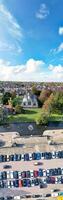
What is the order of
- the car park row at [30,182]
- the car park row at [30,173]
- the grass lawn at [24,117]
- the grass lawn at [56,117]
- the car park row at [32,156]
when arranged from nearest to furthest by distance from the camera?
the car park row at [30,182]
the car park row at [30,173]
the car park row at [32,156]
the grass lawn at [24,117]
the grass lawn at [56,117]

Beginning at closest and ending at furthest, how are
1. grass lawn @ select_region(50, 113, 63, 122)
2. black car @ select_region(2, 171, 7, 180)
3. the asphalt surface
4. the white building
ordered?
the asphalt surface → black car @ select_region(2, 171, 7, 180) → grass lawn @ select_region(50, 113, 63, 122) → the white building

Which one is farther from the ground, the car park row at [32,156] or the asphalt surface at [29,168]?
the car park row at [32,156]

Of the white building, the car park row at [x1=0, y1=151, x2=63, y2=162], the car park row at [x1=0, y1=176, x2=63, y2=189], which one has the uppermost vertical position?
the white building

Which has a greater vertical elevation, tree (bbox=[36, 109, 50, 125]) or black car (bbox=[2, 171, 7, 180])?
tree (bbox=[36, 109, 50, 125])

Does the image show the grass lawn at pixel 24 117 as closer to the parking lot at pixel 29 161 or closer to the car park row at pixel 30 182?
the parking lot at pixel 29 161

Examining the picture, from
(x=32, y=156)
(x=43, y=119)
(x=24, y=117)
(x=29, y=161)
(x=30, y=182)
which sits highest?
(x=24, y=117)

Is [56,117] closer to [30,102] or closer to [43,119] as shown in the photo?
[43,119]

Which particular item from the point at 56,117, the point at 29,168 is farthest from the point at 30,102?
the point at 29,168

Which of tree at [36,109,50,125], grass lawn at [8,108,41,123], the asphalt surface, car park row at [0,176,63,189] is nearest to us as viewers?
the asphalt surface

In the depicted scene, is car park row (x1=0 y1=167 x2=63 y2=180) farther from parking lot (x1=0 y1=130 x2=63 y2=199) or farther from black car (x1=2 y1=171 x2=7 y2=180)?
parking lot (x1=0 y1=130 x2=63 y2=199)

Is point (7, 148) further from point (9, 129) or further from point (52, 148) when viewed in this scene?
point (9, 129)

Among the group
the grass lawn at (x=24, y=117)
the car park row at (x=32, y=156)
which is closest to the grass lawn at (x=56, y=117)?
the grass lawn at (x=24, y=117)

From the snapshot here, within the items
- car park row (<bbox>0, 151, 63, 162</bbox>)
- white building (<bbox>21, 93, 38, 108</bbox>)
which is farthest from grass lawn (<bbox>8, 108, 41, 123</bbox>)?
car park row (<bbox>0, 151, 63, 162</bbox>)
